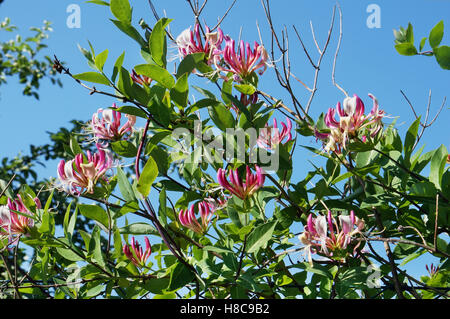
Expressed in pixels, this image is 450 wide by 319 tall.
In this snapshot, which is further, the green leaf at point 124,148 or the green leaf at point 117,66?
the green leaf at point 124,148

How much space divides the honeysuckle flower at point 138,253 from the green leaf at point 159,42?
0.34m

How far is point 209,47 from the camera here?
0.95 m

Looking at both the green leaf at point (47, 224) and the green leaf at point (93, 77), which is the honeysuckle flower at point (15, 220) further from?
the green leaf at point (93, 77)

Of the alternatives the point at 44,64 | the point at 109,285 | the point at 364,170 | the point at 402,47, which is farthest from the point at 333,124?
the point at 44,64

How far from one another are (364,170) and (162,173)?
0.39 m

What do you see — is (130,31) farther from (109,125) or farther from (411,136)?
(411,136)

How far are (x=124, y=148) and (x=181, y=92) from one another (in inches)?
8.3

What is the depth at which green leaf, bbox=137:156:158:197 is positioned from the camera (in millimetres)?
792

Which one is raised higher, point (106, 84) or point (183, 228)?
point (106, 84)

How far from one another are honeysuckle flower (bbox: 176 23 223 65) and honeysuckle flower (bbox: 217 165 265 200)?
244mm

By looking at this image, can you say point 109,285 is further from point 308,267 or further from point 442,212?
point 442,212

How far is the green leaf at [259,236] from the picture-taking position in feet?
2.61

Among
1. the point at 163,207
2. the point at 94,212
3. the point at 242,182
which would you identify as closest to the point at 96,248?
the point at 94,212

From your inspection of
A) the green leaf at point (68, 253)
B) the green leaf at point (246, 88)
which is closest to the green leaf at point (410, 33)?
the green leaf at point (246, 88)
